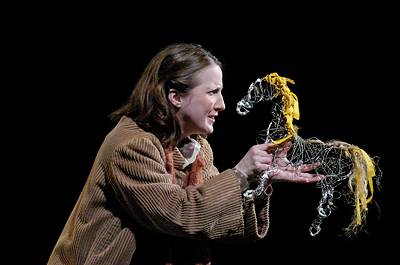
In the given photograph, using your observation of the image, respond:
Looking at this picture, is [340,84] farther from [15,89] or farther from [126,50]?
[15,89]

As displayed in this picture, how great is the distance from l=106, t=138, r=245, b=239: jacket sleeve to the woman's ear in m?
0.17

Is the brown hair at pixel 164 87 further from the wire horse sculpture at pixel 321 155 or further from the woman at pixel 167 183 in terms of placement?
the wire horse sculpture at pixel 321 155

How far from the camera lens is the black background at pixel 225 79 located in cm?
282

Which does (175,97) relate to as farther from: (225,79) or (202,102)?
(225,79)

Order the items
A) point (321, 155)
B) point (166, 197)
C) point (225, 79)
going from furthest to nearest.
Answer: point (225, 79), point (321, 155), point (166, 197)

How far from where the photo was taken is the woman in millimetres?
1891

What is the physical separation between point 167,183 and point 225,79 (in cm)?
103

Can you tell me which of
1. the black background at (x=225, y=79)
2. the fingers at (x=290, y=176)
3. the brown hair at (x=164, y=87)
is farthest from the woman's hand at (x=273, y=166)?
the black background at (x=225, y=79)

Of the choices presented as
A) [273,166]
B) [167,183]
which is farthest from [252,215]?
[167,183]

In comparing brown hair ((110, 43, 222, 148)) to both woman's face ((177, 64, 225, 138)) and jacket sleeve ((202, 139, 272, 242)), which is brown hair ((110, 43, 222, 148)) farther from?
jacket sleeve ((202, 139, 272, 242))

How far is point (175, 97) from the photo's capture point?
2.07 meters

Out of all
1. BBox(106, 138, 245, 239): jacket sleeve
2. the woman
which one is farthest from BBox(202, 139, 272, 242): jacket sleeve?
BBox(106, 138, 245, 239): jacket sleeve

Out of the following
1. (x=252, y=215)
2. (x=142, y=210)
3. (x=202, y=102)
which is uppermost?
(x=202, y=102)

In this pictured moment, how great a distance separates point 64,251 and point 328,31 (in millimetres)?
1360
